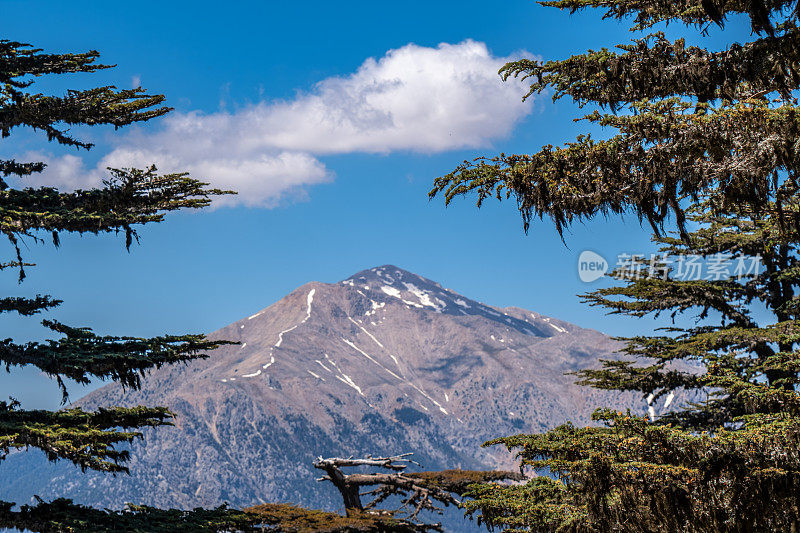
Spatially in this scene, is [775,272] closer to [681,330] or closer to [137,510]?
[681,330]

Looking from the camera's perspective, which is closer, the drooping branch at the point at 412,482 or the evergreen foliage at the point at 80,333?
the evergreen foliage at the point at 80,333

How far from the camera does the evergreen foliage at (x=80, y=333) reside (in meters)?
10.3

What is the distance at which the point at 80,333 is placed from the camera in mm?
11758

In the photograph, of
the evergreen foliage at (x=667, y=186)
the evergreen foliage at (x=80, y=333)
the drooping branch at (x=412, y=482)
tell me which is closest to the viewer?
the evergreen foliage at (x=667, y=186)

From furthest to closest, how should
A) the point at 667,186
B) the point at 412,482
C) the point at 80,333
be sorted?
the point at 412,482
the point at 80,333
the point at 667,186

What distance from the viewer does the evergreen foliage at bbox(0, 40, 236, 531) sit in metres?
10.3

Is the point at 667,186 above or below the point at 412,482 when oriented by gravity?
above

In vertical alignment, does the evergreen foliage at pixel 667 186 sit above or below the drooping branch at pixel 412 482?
above

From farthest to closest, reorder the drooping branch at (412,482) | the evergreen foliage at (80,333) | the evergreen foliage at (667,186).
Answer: the drooping branch at (412,482) → the evergreen foliage at (80,333) → the evergreen foliage at (667,186)

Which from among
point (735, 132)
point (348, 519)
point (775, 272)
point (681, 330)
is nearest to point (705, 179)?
point (735, 132)

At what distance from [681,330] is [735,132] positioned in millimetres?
11472

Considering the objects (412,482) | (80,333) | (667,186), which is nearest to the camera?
(667,186)

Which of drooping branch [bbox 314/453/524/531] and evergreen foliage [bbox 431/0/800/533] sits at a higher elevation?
evergreen foliage [bbox 431/0/800/533]

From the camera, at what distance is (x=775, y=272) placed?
55.7ft
